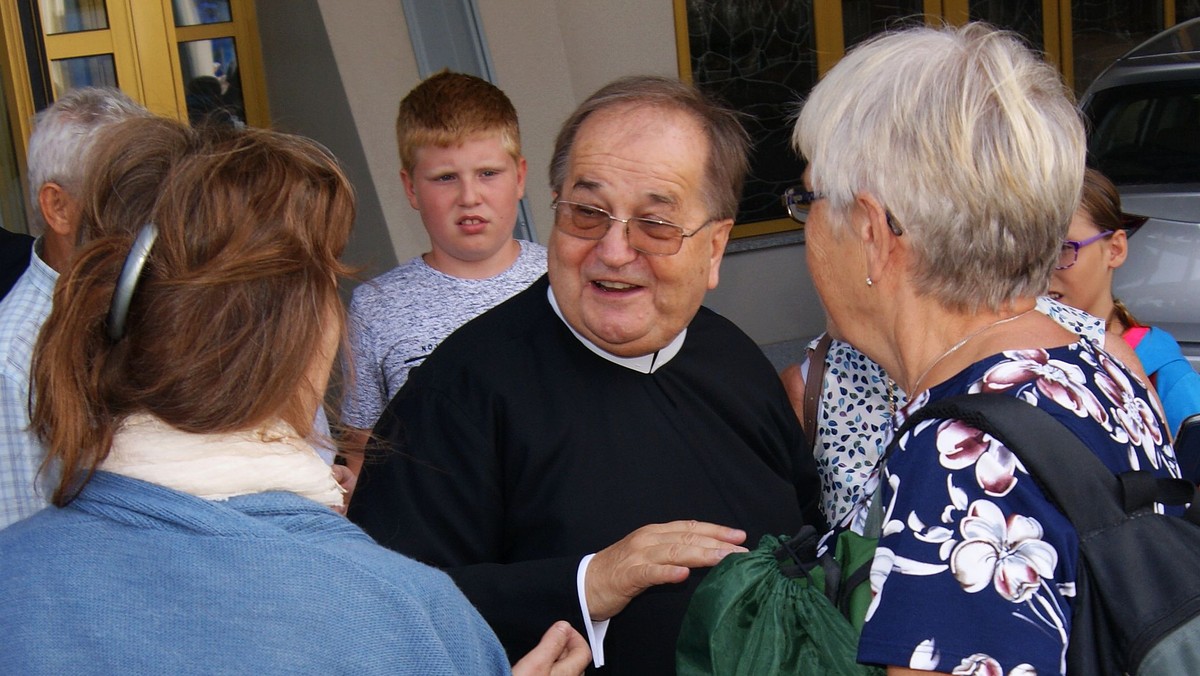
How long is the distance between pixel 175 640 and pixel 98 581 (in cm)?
10

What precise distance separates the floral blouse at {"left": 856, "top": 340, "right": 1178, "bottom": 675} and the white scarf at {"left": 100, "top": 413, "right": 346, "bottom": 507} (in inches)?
26.1

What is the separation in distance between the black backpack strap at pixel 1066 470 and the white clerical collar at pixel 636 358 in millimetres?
885

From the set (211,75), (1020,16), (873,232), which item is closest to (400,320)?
(873,232)

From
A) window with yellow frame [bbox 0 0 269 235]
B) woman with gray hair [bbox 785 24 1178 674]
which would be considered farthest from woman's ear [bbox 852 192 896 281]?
window with yellow frame [bbox 0 0 269 235]

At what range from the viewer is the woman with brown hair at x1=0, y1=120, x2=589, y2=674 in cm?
107

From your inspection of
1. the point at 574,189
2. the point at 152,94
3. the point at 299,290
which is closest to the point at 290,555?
the point at 299,290

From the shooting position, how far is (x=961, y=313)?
150 cm

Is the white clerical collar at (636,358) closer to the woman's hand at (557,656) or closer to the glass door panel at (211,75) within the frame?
the woman's hand at (557,656)

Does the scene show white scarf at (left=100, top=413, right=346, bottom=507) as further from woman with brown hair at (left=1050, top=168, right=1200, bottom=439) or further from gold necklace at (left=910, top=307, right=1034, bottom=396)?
woman with brown hair at (left=1050, top=168, right=1200, bottom=439)

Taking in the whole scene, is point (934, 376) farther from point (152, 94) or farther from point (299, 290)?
point (152, 94)

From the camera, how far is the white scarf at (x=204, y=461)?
1152 millimetres

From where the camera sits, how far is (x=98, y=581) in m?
1.08

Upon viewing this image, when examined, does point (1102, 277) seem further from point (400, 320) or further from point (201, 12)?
point (201, 12)

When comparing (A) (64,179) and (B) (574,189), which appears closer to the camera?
(B) (574,189)
